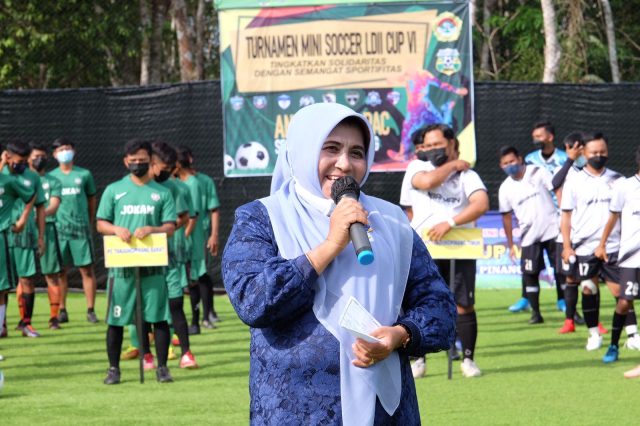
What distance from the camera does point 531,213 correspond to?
1416 centimetres

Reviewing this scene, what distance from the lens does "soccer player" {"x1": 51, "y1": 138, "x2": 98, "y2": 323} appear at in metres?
14.8

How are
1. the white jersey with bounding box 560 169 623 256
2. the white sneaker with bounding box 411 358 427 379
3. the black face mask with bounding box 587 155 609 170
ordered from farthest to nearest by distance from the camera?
the white jersey with bounding box 560 169 623 256, the black face mask with bounding box 587 155 609 170, the white sneaker with bounding box 411 358 427 379

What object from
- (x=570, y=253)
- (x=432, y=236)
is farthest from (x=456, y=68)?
(x=432, y=236)

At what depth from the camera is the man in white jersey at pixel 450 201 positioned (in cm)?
970

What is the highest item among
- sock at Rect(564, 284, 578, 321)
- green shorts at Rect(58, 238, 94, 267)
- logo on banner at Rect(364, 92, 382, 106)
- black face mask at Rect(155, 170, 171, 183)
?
logo on banner at Rect(364, 92, 382, 106)

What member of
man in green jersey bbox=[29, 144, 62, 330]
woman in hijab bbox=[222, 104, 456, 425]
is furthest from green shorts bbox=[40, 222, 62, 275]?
woman in hijab bbox=[222, 104, 456, 425]

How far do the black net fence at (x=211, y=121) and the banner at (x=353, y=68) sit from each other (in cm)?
28

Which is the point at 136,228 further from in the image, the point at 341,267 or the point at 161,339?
the point at 341,267

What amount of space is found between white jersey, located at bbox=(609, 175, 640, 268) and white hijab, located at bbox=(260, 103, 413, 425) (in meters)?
6.69

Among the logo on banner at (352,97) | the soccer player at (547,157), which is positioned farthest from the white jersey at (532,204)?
the logo on banner at (352,97)

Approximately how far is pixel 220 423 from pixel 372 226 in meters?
4.63

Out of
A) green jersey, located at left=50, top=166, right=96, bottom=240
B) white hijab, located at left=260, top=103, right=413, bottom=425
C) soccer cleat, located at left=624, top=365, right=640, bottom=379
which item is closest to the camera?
white hijab, located at left=260, top=103, right=413, bottom=425

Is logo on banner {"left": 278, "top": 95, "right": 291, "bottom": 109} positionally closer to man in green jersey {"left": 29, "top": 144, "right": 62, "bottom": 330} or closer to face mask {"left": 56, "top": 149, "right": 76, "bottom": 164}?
face mask {"left": 56, "top": 149, "right": 76, "bottom": 164}

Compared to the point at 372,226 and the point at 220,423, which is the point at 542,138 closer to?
the point at 220,423
